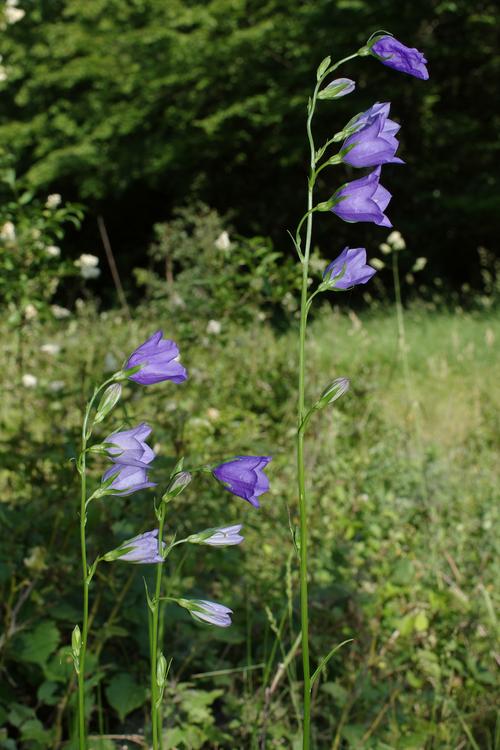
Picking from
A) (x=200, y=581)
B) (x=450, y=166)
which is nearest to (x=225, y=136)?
(x=450, y=166)

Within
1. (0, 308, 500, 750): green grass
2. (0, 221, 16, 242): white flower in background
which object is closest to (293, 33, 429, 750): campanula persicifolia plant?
(0, 308, 500, 750): green grass

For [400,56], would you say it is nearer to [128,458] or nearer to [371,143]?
[371,143]

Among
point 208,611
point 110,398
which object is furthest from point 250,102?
point 208,611

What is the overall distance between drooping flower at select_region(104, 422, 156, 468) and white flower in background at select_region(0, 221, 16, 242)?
1.97 m

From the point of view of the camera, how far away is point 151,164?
13594 millimetres

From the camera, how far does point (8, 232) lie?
8.62ft

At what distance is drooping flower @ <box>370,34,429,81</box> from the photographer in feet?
2.87

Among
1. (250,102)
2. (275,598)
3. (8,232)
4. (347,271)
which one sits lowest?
(250,102)

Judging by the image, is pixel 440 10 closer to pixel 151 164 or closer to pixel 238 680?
pixel 151 164

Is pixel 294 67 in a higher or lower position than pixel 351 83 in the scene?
lower

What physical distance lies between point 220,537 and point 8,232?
202 cm

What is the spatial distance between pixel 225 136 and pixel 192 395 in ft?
35.0

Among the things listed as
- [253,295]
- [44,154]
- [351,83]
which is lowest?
[44,154]

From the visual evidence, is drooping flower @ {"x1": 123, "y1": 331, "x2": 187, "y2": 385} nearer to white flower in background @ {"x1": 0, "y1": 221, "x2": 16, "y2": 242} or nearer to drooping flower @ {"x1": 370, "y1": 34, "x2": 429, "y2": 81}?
drooping flower @ {"x1": 370, "y1": 34, "x2": 429, "y2": 81}
